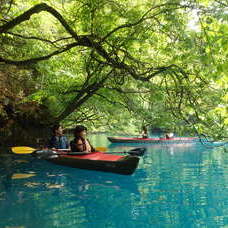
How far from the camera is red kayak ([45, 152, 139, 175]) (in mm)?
9008

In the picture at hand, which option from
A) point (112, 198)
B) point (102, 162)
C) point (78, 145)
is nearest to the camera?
point (112, 198)

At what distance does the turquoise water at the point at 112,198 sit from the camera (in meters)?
5.30

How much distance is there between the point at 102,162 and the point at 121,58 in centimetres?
360

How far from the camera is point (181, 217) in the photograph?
5633 mm

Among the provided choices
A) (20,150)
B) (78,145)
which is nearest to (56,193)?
(78,145)

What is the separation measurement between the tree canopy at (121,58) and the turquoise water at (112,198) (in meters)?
1.85

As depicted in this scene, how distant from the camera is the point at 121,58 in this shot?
8.73 m

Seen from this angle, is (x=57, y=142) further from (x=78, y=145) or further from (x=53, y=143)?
(x=78, y=145)

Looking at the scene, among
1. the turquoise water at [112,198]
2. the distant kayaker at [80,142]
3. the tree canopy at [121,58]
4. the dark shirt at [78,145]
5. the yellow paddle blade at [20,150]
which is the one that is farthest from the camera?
the dark shirt at [78,145]

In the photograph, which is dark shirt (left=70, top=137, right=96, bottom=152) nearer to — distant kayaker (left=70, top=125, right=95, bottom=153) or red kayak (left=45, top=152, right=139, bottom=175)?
distant kayaker (left=70, top=125, right=95, bottom=153)

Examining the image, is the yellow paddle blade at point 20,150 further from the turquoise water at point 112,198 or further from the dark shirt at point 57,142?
the dark shirt at point 57,142

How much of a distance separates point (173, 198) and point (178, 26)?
4215 mm

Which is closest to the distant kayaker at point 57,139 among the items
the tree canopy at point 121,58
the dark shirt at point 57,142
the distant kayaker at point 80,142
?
the dark shirt at point 57,142

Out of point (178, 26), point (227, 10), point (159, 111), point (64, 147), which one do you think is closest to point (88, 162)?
point (64, 147)
